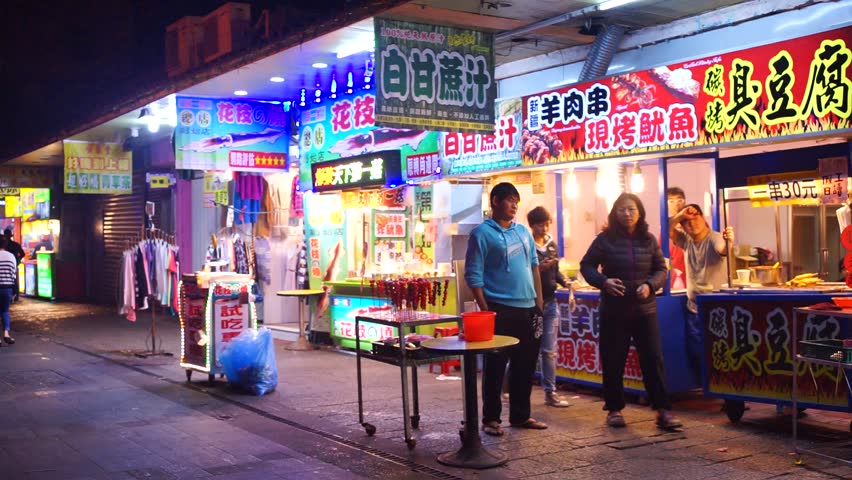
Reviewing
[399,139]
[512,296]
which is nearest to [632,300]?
[512,296]

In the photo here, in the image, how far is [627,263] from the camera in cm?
771

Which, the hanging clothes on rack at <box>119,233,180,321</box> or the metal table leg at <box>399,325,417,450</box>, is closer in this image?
the metal table leg at <box>399,325,417,450</box>

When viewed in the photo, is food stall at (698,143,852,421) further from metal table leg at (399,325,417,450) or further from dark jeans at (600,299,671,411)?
metal table leg at (399,325,417,450)

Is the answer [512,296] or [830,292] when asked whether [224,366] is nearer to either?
[512,296]

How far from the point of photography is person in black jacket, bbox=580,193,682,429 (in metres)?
7.68

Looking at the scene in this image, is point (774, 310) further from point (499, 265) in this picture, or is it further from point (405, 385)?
point (405, 385)

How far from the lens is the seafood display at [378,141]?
1245 cm

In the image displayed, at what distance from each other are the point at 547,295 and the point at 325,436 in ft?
8.64

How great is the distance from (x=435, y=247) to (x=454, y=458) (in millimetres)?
6153

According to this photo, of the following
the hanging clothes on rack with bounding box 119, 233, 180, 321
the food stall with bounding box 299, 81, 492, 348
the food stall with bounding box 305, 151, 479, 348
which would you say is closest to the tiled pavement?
the food stall with bounding box 305, 151, 479, 348

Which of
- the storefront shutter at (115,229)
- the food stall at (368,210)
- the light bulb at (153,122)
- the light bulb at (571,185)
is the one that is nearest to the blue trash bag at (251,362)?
the food stall at (368,210)

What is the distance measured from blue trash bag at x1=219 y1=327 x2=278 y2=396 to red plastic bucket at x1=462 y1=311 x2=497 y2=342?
4.03 m

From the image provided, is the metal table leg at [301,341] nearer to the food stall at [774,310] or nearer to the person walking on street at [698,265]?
the food stall at [774,310]

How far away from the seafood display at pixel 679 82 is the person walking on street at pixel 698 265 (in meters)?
1.11
